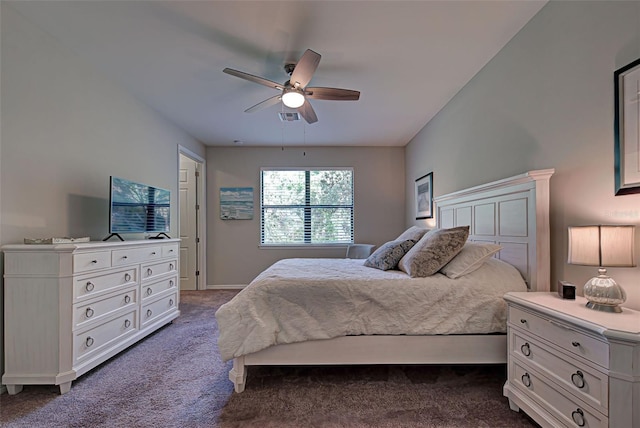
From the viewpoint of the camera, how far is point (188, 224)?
500 cm

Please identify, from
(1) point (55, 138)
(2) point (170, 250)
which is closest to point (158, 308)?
(2) point (170, 250)

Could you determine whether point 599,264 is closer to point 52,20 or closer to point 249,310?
point 249,310

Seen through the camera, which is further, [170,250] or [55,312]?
[170,250]

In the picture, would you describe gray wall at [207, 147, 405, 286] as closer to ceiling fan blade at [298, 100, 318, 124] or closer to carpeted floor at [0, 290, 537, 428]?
ceiling fan blade at [298, 100, 318, 124]

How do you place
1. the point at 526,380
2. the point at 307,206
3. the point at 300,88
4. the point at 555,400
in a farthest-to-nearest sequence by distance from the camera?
1. the point at 307,206
2. the point at 300,88
3. the point at 526,380
4. the point at 555,400

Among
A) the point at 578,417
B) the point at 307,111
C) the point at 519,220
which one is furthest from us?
the point at 307,111

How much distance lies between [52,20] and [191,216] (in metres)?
3.30

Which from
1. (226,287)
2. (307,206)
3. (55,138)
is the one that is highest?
(55,138)

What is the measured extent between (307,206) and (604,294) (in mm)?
4219

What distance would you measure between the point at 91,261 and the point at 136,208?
811 millimetres

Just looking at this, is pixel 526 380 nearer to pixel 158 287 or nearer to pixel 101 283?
pixel 101 283

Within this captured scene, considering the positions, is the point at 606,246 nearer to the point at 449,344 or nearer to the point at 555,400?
the point at 555,400

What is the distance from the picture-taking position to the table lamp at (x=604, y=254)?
4.16 feet

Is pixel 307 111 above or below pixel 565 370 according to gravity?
above
